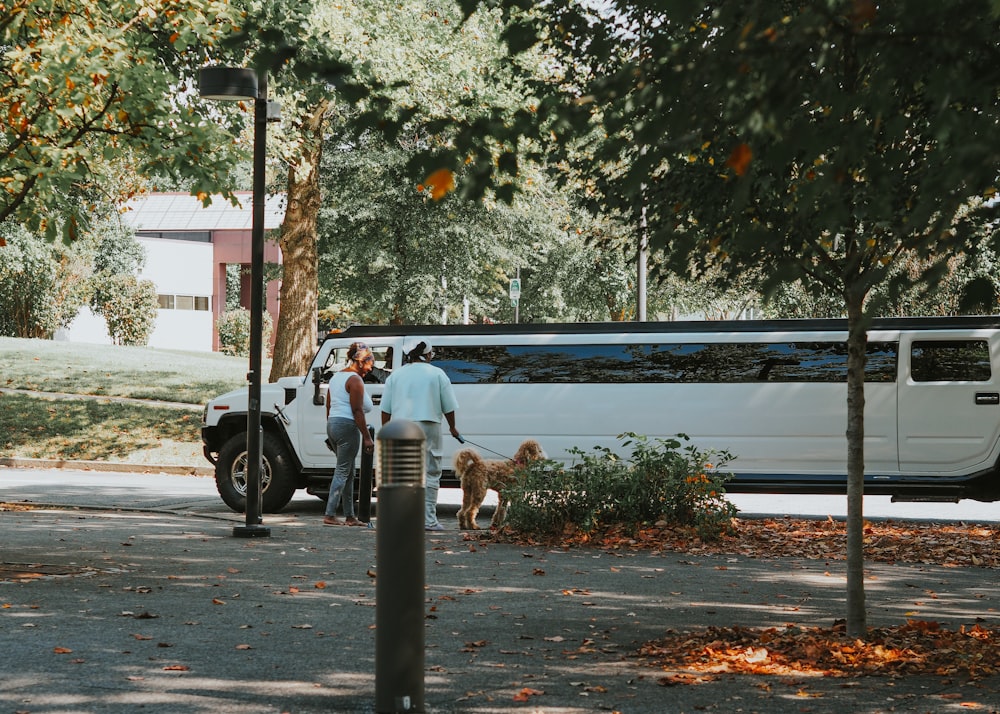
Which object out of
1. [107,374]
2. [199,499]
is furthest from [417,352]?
[107,374]

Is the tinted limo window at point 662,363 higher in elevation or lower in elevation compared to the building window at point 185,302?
lower

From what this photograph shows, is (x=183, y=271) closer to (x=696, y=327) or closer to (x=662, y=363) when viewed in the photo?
(x=662, y=363)

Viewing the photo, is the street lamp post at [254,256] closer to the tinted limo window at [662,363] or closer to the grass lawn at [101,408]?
the tinted limo window at [662,363]

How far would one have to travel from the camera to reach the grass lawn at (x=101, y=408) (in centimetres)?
2066

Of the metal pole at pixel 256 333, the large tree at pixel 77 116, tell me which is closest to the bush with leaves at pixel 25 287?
the metal pole at pixel 256 333

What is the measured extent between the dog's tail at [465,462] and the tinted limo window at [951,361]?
505 cm

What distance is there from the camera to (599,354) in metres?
14.5

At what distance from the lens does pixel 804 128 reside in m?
3.31

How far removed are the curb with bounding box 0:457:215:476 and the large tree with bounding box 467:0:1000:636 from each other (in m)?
13.7

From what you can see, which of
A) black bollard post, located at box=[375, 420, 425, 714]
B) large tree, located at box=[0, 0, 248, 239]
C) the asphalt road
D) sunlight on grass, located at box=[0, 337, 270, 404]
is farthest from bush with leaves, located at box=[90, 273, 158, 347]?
black bollard post, located at box=[375, 420, 425, 714]

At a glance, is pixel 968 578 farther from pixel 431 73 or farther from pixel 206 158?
pixel 431 73

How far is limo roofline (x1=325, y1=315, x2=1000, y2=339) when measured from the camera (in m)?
13.8

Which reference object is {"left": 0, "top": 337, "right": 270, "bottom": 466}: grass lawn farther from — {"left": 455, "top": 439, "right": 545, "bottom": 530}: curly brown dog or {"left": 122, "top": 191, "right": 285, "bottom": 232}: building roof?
{"left": 122, "top": 191, "right": 285, "bottom": 232}: building roof

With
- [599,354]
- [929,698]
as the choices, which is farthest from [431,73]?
[929,698]
